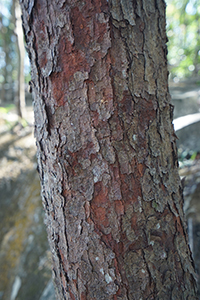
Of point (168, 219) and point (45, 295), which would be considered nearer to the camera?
point (168, 219)

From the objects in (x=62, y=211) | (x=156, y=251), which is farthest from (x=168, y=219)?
(x=62, y=211)

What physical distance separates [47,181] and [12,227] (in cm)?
200

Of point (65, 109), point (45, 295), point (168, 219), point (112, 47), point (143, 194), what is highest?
point (112, 47)

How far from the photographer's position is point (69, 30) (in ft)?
2.45

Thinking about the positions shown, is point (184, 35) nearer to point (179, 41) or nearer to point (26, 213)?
point (179, 41)

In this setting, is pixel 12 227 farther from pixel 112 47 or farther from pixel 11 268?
pixel 112 47

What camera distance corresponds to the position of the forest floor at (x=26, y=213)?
7.00 ft

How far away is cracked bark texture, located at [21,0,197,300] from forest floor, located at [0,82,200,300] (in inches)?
53.9

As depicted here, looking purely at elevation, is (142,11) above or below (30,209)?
above

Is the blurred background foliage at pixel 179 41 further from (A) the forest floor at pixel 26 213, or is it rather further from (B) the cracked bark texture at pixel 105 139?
(B) the cracked bark texture at pixel 105 139

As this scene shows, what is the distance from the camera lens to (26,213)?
2.54m

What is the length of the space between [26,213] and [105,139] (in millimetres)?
2180

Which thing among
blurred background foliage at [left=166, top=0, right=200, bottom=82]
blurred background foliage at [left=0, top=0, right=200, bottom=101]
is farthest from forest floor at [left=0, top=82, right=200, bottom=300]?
blurred background foliage at [left=166, top=0, right=200, bottom=82]

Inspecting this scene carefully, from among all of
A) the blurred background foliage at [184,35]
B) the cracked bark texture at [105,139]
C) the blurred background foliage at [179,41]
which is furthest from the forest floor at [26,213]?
the blurred background foliage at [184,35]
